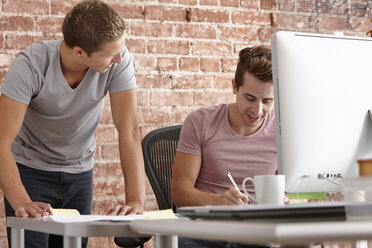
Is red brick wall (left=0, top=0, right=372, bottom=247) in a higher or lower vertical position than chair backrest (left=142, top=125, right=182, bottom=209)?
higher

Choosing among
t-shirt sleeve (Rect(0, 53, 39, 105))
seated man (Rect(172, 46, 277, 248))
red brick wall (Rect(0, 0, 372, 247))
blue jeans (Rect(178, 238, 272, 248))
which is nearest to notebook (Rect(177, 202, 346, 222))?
blue jeans (Rect(178, 238, 272, 248))

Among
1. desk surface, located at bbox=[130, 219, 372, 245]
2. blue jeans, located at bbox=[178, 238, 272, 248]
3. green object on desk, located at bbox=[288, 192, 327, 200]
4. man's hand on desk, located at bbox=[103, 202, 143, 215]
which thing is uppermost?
desk surface, located at bbox=[130, 219, 372, 245]

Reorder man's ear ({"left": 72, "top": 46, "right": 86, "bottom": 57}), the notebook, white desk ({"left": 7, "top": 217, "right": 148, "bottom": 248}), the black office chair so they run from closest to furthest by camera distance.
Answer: the notebook, white desk ({"left": 7, "top": 217, "right": 148, "bottom": 248}), man's ear ({"left": 72, "top": 46, "right": 86, "bottom": 57}), the black office chair

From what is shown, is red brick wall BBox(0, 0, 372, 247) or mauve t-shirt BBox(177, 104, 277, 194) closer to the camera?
mauve t-shirt BBox(177, 104, 277, 194)

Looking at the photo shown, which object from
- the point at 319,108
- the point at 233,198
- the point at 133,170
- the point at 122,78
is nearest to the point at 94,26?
the point at 122,78

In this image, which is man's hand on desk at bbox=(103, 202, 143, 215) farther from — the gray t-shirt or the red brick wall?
the red brick wall

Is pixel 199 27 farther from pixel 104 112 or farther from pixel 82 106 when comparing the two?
pixel 82 106

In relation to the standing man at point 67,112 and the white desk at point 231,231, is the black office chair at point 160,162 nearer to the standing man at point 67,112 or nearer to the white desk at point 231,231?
the standing man at point 67,112

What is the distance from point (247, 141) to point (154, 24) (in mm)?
1042

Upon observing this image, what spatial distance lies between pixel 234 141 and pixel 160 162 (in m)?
0.31

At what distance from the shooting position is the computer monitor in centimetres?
111

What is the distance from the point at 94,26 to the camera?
1.63 m

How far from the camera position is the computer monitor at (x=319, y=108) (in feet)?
3.64

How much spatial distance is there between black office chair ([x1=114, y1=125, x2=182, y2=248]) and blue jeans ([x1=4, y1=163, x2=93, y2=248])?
229 mm
